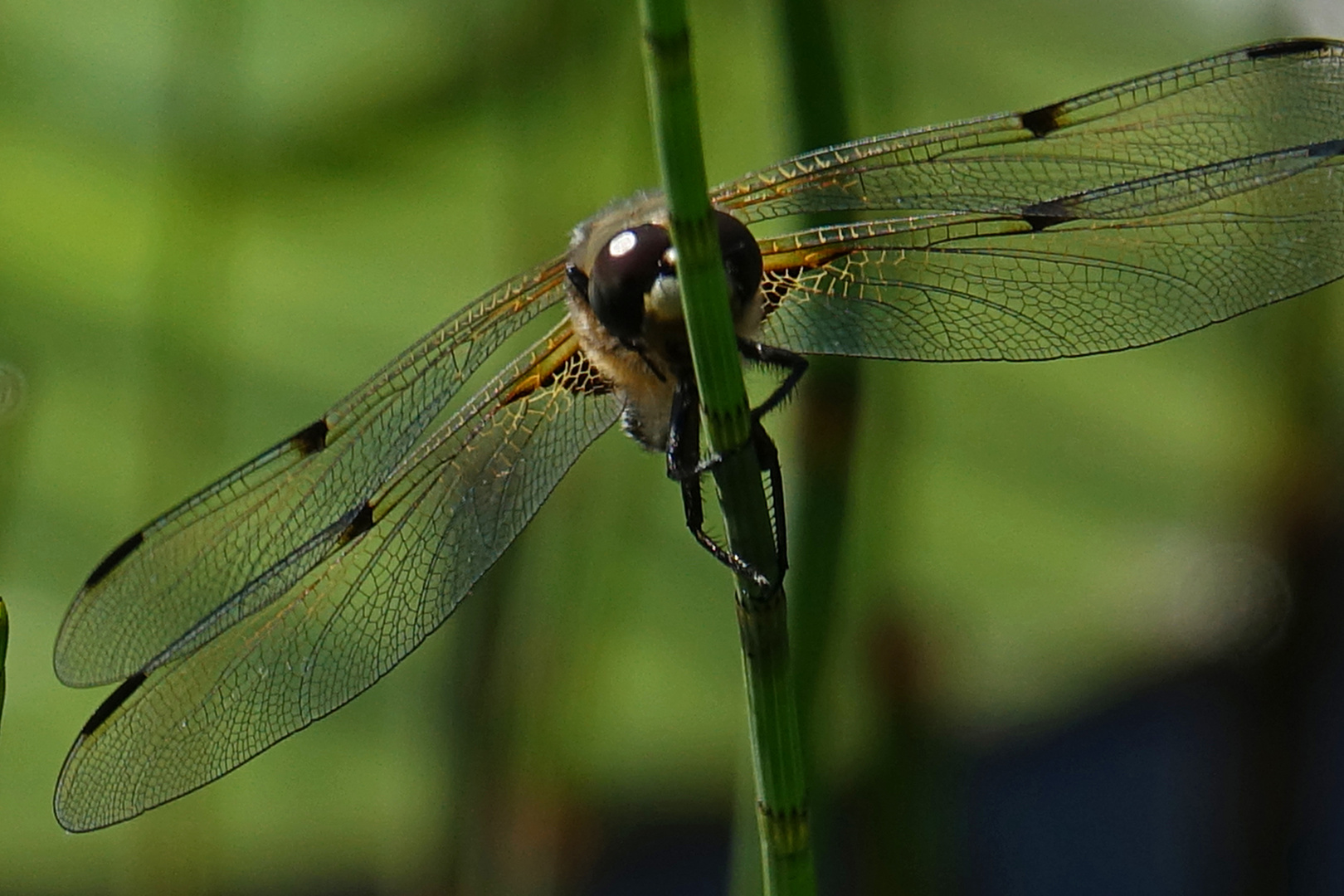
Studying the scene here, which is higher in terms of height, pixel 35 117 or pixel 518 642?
pixel 35 117

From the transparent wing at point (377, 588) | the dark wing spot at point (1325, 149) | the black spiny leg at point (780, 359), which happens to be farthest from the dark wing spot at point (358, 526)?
the dark wing spot at point (1325, 149)

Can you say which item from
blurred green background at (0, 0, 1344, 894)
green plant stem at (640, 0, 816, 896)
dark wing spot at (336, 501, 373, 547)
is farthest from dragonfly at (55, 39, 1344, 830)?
blurred green background at (0, 0, 1344, 894)

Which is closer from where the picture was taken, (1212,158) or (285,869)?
(1212,158)

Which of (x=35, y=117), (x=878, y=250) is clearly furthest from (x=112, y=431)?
(x=878, y=250)

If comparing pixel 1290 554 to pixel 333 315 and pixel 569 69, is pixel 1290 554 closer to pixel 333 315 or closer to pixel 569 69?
pixel 569 69

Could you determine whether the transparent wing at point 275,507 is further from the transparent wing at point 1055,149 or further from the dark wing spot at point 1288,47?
the dark wing spot at point 1288,47

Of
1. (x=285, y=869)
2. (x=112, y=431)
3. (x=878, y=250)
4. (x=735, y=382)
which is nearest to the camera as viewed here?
(x=735, y=382)
